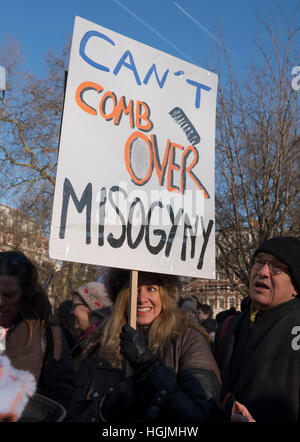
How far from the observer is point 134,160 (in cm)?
225

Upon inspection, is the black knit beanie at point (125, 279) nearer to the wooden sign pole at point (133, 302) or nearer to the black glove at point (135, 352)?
the wooden sign pole at point (133, 302)

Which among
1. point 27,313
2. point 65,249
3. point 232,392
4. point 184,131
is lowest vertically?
point 232,392

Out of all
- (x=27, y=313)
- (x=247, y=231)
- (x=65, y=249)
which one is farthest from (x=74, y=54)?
(x=247, y=231)

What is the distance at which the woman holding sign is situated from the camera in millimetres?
1804

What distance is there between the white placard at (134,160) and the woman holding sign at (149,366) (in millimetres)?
210

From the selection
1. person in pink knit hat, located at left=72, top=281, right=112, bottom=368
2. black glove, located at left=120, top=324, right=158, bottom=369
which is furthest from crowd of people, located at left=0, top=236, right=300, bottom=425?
person in pink knit hat, located at left=72, top=281, right=112, bottom=368

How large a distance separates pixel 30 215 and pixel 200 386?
14697 millimetres

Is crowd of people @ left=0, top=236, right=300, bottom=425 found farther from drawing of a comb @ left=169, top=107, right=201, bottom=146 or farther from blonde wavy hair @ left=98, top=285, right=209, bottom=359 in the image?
drawing of a comb @ left=169, top=107, right=201, bottom=146

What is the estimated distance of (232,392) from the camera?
226 centimetres

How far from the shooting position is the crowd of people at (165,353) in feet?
6.06

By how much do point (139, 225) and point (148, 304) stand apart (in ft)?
1.26

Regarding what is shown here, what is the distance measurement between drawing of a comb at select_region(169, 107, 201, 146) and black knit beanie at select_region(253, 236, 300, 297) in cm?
64
